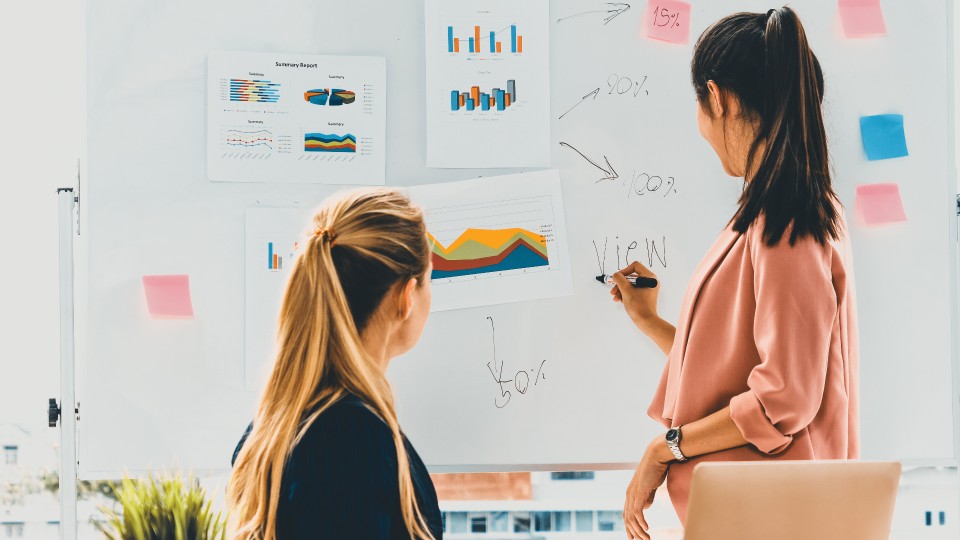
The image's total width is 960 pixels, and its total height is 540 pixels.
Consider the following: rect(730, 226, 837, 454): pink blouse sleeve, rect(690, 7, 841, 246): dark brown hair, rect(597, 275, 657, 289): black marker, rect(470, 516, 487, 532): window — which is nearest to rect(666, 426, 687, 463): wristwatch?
rect(730, 226, 837, 454): pink blouse sleeve

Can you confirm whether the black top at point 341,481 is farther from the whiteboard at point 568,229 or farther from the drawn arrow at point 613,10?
the drawn arrow at point 613,10

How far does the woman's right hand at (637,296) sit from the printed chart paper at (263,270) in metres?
0.65

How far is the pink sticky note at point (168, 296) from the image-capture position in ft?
5.85

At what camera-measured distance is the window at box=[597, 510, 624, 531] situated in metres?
2.06

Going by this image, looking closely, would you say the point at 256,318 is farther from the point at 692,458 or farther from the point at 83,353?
the point at 692,458

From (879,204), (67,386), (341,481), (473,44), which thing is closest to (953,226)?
(879,204)

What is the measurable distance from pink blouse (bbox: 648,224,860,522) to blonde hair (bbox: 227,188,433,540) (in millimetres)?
538

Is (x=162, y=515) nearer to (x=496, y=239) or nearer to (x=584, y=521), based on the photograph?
(x=496, y=239)

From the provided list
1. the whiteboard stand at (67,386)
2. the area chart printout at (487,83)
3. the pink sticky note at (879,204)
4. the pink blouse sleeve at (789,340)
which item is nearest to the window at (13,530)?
the whiteboard stand at (67,386)

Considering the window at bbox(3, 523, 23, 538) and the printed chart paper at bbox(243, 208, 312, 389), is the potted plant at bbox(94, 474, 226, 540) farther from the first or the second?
the window at bbox(3, 523, 23, 538)

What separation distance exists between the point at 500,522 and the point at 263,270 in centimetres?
78

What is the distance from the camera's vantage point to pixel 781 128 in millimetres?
1401

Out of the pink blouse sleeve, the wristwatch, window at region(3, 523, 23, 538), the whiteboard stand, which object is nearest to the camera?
the pink blouse sleeve

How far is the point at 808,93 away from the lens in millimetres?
1415
